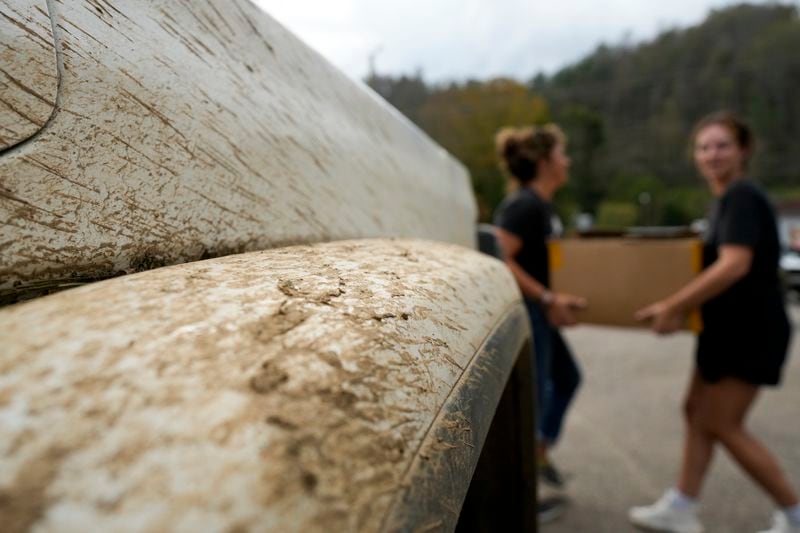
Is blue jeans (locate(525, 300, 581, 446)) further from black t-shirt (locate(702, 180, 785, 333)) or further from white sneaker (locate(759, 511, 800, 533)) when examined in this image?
white sneaker (locate(759, 511, 800, 533))

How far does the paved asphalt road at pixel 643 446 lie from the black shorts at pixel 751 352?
0.76 m

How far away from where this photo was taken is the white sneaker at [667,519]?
2404mm

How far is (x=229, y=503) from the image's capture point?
0.27 m

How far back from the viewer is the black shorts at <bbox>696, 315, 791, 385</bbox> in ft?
7.09

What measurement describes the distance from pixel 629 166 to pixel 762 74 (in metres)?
11.8

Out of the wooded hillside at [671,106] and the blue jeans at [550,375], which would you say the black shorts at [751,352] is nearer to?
the blue jeans at [550,375]

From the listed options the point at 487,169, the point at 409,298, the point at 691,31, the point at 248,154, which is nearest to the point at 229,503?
the point at 409,298

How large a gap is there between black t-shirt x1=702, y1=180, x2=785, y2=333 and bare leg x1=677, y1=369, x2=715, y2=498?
339mm

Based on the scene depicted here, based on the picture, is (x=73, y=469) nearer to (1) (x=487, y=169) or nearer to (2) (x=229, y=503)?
(2) (x=229, y=503)

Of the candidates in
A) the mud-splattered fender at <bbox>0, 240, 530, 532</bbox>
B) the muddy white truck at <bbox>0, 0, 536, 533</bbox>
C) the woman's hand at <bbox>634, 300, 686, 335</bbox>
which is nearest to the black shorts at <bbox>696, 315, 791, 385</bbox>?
the woman's hand at <bbox>634, 300, 686, 335</bbox>

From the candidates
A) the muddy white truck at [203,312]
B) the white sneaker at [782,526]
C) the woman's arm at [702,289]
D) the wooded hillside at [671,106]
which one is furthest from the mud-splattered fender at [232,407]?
the wooded hillside at [671,106]

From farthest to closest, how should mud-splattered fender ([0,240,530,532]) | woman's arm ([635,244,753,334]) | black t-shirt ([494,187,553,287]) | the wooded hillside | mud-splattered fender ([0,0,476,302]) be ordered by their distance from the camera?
the wooded hillside < black t-shirt ([494,187,553,287]) < woman's arm ([635,244,753,334]) < mud-splattered fender ([0,0,476,302]) < mud-splattered fender ([0,240,530,532])

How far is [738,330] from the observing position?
2.20 meters

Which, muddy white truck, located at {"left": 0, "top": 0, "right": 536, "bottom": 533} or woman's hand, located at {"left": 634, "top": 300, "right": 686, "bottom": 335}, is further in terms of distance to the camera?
woman's hand, located at {"left": 634, "top": 300, "right": 686, "bottom": 335}
